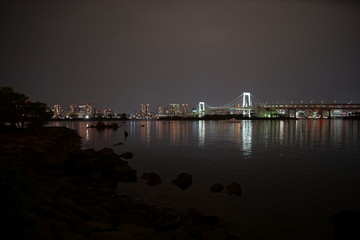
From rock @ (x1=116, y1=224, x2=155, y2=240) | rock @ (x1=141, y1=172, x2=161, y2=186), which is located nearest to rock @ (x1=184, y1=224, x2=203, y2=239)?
rock @ (x1=116, y1=224, x2=155, y2=240)

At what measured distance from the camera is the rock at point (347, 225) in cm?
592

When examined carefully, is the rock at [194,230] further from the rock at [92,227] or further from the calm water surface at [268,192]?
the rock at [92,227]

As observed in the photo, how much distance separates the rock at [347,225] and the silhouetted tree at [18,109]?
25.8m

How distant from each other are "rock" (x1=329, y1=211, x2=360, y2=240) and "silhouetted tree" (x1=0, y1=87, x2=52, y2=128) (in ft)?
84.6

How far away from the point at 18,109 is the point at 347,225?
27919mm

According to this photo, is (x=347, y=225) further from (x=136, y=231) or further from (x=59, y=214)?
(x=59, y=214)

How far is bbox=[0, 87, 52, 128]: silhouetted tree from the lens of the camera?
946 inches

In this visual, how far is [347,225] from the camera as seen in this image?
20.2ft

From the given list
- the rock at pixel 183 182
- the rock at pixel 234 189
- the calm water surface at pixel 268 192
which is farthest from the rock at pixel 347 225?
the rock at pixel 183 182

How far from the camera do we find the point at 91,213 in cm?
680

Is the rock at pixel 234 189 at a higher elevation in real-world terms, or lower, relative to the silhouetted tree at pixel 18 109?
lower

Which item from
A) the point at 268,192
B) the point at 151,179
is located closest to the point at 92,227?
the point at 151,179

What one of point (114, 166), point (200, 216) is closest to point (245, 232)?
point (200, 216)

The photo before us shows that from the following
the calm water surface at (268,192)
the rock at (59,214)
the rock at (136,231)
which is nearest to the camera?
the rock at (136,231)
